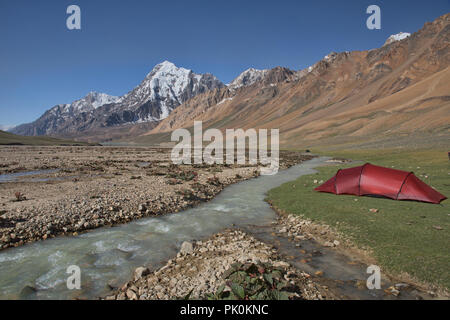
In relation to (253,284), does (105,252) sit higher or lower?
lower

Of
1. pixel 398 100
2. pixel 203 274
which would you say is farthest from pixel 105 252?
pixel 398 100

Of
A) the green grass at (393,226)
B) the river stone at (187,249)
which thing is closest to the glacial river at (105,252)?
the river stone at (187,249)

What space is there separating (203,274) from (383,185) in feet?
44.6

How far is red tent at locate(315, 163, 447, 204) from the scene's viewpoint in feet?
48.0

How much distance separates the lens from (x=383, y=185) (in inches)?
616

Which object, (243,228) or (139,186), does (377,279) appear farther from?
Result: (139,186)

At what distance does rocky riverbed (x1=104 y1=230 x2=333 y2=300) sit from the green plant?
0.33 m

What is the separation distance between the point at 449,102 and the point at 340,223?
102485mm

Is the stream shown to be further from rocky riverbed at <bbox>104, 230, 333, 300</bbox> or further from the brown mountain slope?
the brown mountain slope

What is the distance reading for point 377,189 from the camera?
623 inches

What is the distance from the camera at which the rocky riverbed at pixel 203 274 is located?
6746 mm

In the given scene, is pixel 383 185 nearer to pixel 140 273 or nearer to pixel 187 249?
pixel 187 249

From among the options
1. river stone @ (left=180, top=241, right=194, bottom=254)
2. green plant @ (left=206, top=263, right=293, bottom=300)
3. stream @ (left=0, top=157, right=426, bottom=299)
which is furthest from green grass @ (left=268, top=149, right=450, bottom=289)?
river stone @ (left=180, top=241, right=194, bottom=254)
